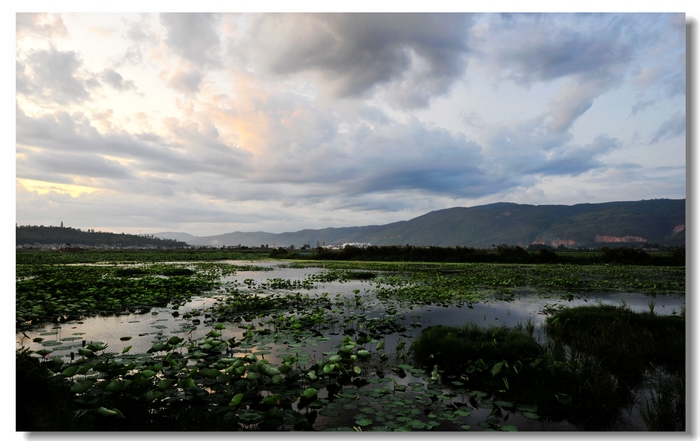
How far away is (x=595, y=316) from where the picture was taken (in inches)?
373

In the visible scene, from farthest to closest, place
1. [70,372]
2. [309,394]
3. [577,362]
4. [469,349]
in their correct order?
1. [469,349]
2. [577,362]
3. [70,372]
4. [309,394]

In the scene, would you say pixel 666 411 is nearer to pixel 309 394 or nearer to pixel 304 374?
pixel 309 394

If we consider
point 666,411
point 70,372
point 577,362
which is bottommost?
point 666,411

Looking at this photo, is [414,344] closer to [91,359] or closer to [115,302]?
[91,359]

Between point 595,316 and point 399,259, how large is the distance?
4046cm

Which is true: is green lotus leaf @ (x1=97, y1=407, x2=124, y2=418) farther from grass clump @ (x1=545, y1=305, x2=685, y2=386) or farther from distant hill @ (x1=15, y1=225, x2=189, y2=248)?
distant hill @ (x1=15, y1=225, x2=189, y2=248)

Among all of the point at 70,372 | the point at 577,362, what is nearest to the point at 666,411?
the point at 577,362

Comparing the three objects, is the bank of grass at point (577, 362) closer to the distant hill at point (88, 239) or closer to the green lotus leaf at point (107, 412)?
the green lotus leaf at point (107, 412)

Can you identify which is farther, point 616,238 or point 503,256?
point 616,238

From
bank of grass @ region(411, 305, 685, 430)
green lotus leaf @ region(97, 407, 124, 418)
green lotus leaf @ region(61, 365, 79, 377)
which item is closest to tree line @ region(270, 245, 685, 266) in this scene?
bank of grass @ region(411, 305, 685, 430)

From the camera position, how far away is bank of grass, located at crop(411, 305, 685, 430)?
4.84 m

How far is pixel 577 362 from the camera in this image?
5719 millimetres

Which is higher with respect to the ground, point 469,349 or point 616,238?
point 616,238
